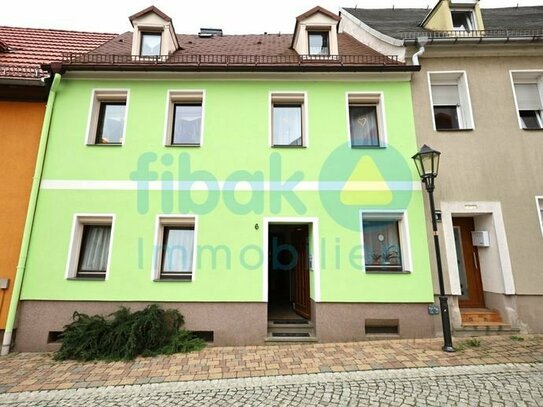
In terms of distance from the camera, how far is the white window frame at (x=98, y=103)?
6.92 m

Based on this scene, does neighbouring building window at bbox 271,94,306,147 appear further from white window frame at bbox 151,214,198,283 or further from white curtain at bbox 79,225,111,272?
white curtain at bbox 79,225,111,272

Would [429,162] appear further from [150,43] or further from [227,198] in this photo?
[150,43]

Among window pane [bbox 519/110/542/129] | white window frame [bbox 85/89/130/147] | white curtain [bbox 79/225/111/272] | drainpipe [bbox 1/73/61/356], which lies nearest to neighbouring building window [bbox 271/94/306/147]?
white window frame [bbox 85/89/130/147]

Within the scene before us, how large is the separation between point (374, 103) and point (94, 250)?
804 centimetres

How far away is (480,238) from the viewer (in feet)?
22.3

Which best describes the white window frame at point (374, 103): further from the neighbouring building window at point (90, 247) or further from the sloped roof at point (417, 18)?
the neighbouring building window at point (90, 247)

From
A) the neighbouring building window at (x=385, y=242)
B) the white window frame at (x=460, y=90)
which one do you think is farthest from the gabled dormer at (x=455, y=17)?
the neighbouring building window at (x=385, y=242)

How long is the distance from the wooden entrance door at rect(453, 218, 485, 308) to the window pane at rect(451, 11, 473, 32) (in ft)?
19.7

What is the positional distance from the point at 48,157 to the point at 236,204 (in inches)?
184

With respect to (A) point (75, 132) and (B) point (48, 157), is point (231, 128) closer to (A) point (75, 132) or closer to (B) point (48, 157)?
(A) point (75, 132)

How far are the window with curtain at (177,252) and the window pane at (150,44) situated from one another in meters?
Answer: 5.23

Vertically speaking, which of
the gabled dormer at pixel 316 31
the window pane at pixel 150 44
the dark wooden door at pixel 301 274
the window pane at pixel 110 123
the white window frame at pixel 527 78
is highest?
the gabled dormer at pixel 316 31

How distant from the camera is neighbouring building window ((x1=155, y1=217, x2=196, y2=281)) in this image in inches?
254

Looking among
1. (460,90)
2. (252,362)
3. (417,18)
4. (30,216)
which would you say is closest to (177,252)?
(252,362)
